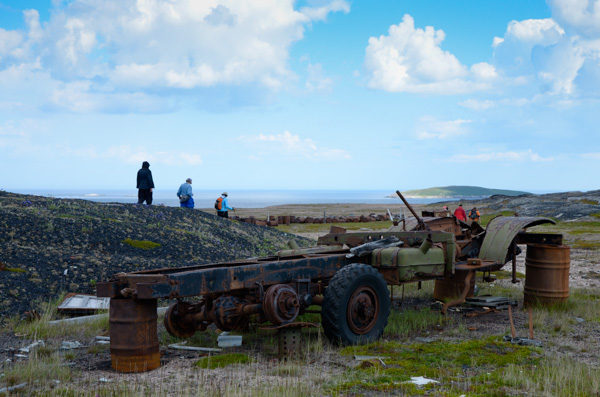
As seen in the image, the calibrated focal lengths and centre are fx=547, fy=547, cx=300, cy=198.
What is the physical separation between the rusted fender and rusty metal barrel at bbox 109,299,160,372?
19.0 ft

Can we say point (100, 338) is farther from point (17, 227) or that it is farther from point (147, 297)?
point (17, 227)

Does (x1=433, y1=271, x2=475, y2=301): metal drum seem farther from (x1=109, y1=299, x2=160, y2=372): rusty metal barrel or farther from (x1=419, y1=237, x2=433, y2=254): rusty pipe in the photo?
(x1=109, y1=299, x2=160, y2=372): rusty metal barrel

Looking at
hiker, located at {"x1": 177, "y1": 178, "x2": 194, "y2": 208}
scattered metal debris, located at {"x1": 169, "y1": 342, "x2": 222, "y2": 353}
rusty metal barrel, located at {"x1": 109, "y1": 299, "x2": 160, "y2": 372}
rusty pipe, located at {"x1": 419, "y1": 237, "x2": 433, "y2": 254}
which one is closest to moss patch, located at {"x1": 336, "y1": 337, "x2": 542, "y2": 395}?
rusty pipe, located at {"x1": 419, "y1": 237, "x2": 433, "y2": 254}

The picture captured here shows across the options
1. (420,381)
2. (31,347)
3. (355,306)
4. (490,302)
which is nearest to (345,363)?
(355,306)

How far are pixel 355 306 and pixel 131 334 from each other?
2545mm

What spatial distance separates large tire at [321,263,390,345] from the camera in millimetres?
6250

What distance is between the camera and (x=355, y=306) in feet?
21.2

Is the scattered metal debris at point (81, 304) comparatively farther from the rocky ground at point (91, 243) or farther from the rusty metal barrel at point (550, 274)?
the rusty metal barrel at point (550, 274)

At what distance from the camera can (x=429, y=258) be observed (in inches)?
299

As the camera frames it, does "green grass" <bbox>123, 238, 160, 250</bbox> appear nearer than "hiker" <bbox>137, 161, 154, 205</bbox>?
Yes

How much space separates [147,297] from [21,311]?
392 centimetres

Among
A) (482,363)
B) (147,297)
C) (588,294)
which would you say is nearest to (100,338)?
(147,297)

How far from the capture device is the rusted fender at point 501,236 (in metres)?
8.90

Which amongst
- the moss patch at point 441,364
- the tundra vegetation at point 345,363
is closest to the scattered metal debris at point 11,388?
the tundra vegetation at point 345,363
